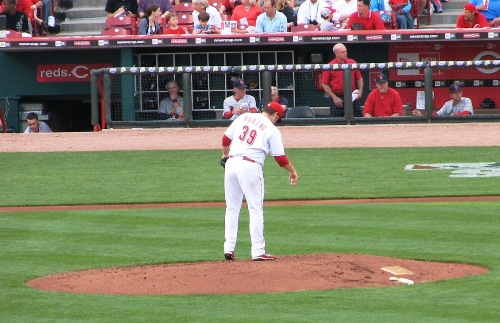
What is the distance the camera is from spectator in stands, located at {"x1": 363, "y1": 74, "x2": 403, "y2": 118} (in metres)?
19.7

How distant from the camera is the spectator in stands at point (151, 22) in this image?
21.4m

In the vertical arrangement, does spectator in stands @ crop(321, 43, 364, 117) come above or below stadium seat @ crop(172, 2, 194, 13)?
below

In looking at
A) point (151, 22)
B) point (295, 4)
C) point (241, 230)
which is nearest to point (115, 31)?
point (151, 22)

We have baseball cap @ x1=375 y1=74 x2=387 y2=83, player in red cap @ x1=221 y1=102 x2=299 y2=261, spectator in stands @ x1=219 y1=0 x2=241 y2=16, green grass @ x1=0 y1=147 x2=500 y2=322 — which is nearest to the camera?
green grass @ x1=0 y1=147 x2=500 y2=322

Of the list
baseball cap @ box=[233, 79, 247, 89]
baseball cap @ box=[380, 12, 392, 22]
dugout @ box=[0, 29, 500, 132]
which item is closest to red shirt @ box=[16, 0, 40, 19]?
dugout @ box=[0, 29, 500, 132]

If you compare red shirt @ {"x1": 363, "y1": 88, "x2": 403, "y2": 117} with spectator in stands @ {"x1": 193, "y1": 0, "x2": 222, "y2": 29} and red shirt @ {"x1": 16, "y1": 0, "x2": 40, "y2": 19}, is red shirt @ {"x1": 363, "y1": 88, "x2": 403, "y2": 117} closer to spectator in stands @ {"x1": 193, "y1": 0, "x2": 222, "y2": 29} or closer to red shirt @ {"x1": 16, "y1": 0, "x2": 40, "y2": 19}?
spectator in stands @ {"x1": 193, "y1": 0, "x2": 222, "y2": 29}

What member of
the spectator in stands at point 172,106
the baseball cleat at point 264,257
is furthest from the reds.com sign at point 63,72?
the baseball cleat at point 264,257

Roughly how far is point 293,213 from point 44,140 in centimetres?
841

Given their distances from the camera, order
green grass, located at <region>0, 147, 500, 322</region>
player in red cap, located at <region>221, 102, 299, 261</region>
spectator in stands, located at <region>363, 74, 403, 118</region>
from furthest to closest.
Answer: spectator in stands, located at <region>363, 74, 403, 118</region> → player in red cap, located at <region>221, 102, 299, 261</region> → green grass, located at <region>0, 147, 500, 322</region>

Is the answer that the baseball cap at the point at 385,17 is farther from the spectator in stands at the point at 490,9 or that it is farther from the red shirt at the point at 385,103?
the red shirt at the point at 385,103

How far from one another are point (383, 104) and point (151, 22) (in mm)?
4867

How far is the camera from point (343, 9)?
853 inches

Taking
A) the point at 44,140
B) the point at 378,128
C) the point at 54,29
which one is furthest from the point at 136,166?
the point at 54,29

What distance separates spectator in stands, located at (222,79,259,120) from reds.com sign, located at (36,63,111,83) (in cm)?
357
